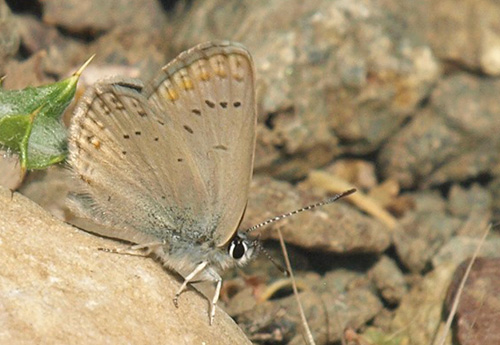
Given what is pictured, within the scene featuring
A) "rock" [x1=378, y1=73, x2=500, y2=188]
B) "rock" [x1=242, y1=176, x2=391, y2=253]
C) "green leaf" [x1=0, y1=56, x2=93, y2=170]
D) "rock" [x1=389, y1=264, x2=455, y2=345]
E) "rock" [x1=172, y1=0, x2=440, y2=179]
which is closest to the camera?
"green leaf" [x1=0, y1=56, x2=93, y2=170]

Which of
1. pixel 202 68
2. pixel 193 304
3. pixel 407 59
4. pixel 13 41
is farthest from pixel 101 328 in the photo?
pixel 407 59

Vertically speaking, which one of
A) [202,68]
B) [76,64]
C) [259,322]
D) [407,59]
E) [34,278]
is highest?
[202,68]

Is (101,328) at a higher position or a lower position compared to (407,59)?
higher

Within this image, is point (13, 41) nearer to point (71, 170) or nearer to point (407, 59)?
point (71, 170)

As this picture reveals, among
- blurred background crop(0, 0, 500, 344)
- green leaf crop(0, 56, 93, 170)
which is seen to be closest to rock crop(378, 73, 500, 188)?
blurred background crop(0, 0, 500, 344)

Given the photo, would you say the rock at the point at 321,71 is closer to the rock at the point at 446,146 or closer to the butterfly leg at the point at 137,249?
the rock at the point at 446,146

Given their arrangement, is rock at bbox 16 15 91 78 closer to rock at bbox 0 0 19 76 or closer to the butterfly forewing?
rock at bbox 0 0 19 76
